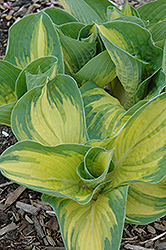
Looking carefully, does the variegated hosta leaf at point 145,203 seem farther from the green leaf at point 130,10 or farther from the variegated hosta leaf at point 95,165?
the green leaf at point 130,10

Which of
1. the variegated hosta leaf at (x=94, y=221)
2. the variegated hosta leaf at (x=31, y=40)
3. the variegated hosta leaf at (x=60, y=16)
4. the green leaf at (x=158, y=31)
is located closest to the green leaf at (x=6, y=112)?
the variegated hosta leaf at (x=31, y=40)

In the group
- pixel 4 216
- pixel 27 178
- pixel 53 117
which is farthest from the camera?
pixel 4 216

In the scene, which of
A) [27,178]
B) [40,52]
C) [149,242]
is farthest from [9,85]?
[149,242]

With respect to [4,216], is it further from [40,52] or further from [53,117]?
[40,52]

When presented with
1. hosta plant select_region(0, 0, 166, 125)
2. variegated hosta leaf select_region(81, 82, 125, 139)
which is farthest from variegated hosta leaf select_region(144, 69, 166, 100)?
variegated hosta leaf select_region(81, 82, 125, 139)

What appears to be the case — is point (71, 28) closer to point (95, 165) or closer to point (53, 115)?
point (53, 115)

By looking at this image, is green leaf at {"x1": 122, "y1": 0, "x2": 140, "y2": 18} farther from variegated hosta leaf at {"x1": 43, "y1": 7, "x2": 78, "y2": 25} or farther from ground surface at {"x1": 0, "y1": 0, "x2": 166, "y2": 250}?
ground surface at {"x1": 0, "y1": 0, "x2": 166, "y2": 250}

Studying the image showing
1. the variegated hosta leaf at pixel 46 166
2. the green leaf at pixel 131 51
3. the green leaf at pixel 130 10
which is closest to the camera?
the variegated hosta leaf at pixel 46 166
